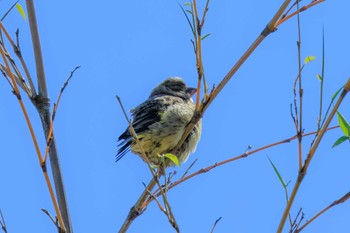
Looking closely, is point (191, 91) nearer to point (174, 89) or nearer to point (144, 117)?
point (174, 89)

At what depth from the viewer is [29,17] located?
284 centimetres

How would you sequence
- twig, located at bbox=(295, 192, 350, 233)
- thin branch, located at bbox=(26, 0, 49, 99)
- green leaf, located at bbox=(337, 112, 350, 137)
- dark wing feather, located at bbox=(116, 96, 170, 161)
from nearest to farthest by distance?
twig, located at bbox=(295, 192, 350, 233), green leaf, located at bbox=(337, 112, 350, 137), thin branch, located at bbox=(26, 0, 49, 99), dark wing feather, located at bbox=(116, 96, 170, 161)

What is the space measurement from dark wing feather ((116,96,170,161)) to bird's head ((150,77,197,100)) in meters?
0.74

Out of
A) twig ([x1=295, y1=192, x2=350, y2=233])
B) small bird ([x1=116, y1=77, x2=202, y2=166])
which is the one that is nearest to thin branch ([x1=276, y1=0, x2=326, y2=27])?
twig ([x1=295, y1=192, x2=350, y2=233])

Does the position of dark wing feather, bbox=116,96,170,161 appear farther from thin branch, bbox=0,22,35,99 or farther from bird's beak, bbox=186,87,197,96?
thin branch, bbox=0,22,35,99

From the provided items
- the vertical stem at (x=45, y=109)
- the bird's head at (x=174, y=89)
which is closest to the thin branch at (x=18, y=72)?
the vertical stem at (x=45, y=109)

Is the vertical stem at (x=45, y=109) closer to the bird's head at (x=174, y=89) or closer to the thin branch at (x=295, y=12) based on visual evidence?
the thin branch at (x=295, y=12)

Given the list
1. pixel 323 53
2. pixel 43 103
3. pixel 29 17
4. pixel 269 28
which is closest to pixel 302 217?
pixel 323 53

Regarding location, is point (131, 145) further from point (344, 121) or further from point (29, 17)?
point (344, 121)

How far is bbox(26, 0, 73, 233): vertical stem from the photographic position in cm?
260

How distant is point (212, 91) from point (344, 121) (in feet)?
2.00

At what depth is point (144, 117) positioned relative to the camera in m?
5.68

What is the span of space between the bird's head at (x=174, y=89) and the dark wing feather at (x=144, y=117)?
743 millimetres

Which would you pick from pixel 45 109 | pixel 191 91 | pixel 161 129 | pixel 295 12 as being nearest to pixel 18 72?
pixel 45 109
